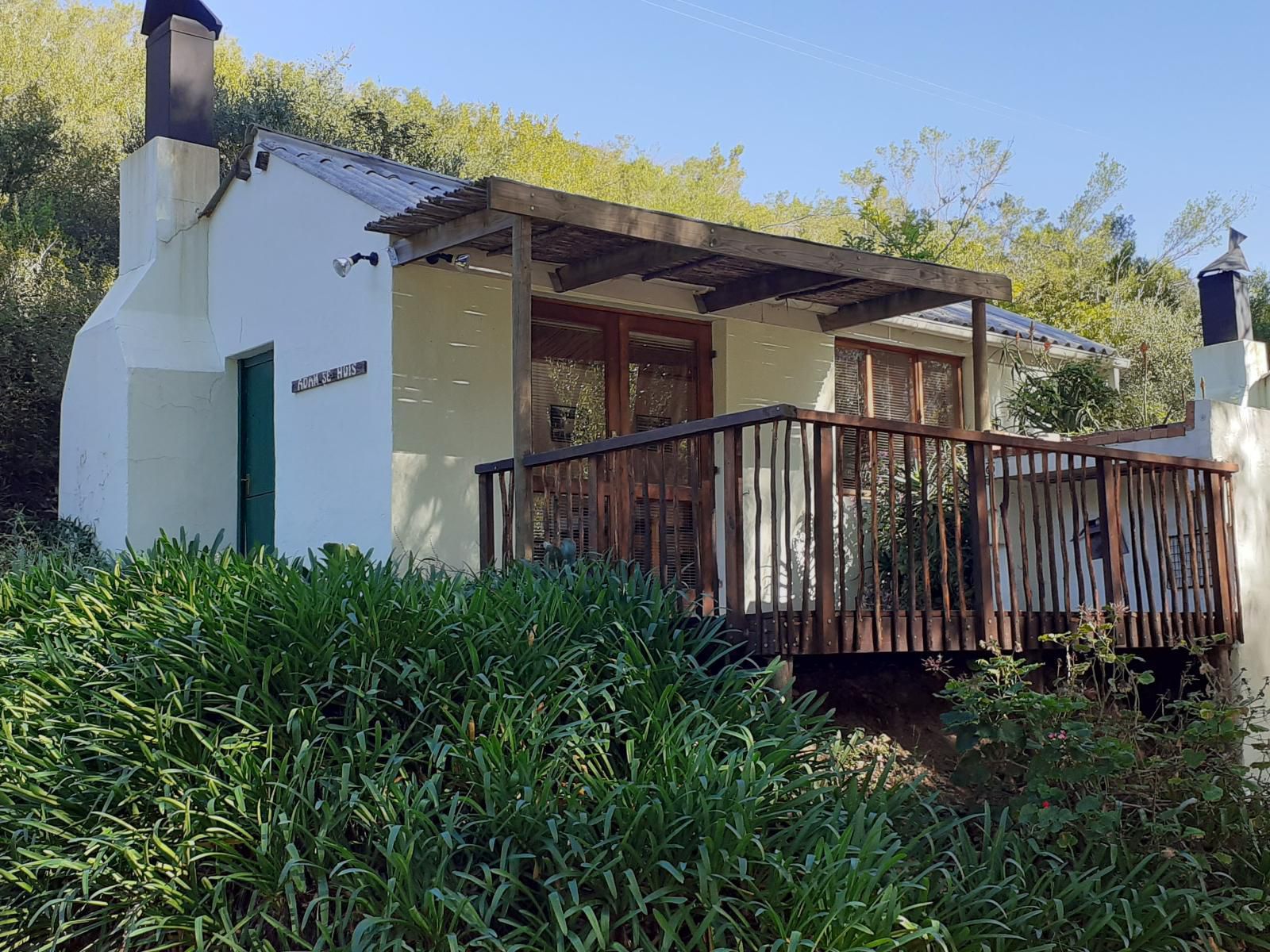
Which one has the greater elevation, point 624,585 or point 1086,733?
point 624,585

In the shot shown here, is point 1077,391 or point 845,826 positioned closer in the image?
point 845,826

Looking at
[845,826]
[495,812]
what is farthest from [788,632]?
[495,812]

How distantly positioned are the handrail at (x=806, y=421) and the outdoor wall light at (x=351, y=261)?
1.96 meters

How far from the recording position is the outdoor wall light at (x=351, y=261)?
895 centimetres

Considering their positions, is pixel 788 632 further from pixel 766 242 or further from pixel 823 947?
pixel 766 242

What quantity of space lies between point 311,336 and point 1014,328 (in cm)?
752

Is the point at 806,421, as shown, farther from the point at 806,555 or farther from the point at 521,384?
the point at 521,384

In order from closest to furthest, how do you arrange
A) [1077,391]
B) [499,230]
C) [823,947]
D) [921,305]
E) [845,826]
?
[823,947] < [845,826] < [499,230] < [921,305] < [1077,391]

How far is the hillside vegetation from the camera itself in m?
15.6

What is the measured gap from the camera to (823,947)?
4.20 metres

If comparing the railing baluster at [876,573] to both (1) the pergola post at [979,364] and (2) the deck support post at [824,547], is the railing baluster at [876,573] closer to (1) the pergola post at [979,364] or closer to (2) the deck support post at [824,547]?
(2) the deck support post at [824,547]

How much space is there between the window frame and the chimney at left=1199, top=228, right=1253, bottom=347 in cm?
260

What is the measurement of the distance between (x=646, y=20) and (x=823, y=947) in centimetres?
3308

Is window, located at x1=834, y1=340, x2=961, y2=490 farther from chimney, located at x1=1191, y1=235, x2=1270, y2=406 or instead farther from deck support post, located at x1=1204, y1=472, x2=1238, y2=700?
deck support post, located at x1=1204, y1=472, x2=1238, y2=700
